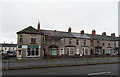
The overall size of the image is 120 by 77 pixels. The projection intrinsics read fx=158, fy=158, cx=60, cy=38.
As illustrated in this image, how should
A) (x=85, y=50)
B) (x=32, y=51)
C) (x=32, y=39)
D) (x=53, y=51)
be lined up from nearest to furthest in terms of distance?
(x=32, y=51)
(x=32, y=39)
(x=53, y=51)
(x=85, y=50)

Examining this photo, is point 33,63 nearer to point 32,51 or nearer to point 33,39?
point 32,51

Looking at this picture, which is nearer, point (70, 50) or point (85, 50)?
point (70, 50)

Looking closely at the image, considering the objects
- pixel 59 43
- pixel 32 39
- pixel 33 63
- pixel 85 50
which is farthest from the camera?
pixel 85 50

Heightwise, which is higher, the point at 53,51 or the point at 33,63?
the point at 53,51

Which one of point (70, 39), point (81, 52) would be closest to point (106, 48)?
point (81, 52)

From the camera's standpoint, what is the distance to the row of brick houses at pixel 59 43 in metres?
39.4

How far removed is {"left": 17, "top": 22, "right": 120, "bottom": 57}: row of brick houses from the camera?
3938cm

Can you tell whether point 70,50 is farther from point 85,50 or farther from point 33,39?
point 33,39

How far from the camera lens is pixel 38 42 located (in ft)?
135

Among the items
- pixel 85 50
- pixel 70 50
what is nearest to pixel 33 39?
pixel 70 50

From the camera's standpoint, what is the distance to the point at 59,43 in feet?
151

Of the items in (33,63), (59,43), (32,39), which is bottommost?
(33,63)

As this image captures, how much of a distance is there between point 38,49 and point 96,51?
76.2 feet

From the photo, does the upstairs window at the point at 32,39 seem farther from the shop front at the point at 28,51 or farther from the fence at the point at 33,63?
the fence at the point at 33,63
